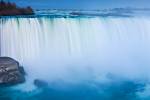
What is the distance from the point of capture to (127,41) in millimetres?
4336

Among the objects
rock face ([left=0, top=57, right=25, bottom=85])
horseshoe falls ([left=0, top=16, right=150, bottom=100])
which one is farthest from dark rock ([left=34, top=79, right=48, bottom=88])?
rock face ([left=0, top=57, right=25, bottom=85])

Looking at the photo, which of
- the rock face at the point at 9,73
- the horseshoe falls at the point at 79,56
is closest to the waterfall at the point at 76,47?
the horseshoe falls at the point at 79,56

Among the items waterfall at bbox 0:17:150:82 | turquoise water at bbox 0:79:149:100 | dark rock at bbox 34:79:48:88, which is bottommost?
turquoise water at bbox 0:79:149:100

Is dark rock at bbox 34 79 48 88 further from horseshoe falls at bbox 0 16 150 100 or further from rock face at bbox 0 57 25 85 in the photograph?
rock face at bbox 0 57 25 85

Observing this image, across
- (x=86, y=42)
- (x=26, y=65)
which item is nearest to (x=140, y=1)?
(x=86, y=42)

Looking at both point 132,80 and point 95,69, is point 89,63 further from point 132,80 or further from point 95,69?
point 132,80

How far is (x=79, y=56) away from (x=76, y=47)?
115mm

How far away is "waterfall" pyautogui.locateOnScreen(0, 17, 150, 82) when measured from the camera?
13.2 feet

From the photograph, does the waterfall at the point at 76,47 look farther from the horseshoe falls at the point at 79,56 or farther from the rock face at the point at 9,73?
the rock face at the point at 9,73

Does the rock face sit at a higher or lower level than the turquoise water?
higher

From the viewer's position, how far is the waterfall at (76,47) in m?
4.02

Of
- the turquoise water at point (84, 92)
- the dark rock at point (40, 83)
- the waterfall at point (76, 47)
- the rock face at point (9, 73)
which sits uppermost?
the waterfall at point (76, 47)

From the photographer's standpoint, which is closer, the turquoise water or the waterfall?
the turquoise water

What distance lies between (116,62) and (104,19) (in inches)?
17.5
